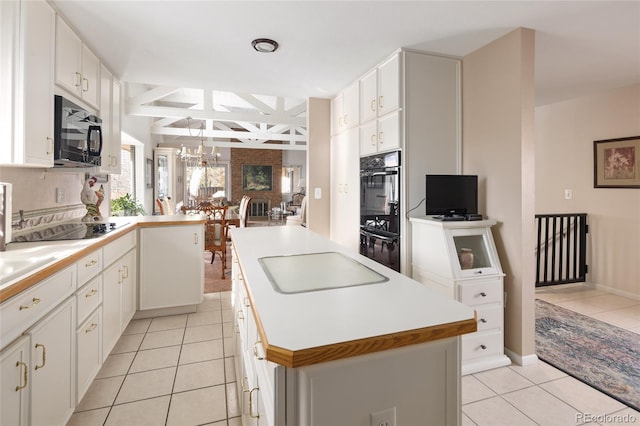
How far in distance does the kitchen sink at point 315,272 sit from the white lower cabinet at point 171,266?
6.09ft

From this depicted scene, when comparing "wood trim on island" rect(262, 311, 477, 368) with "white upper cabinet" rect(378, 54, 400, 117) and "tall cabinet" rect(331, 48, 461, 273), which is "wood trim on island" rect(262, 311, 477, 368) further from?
"white upper cabinet" rect(378, 54, 400, 117)

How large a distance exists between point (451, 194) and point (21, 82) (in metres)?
2.81

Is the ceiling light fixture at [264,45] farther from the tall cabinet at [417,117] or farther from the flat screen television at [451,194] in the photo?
the flat screen television at [451,194]

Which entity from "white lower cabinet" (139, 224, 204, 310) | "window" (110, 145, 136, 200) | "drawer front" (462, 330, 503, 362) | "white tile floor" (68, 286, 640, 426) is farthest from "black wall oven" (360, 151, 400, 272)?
"window" (110, 145, 136, 200)

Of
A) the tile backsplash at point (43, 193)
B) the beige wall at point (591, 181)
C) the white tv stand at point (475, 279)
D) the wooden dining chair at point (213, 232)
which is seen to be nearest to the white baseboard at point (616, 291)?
the beige wall at point (591, 181)

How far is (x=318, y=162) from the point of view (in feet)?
13.6

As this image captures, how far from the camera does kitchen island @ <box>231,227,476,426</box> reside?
79cm

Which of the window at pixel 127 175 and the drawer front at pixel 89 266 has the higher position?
the window at pixel 127 175

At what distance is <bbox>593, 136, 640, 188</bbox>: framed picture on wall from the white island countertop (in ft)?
12.9

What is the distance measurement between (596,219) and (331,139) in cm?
341

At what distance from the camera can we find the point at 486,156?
262cm

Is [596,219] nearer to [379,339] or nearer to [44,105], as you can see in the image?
[379,339]

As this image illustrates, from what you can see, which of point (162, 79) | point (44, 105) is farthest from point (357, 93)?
point (44, 105)

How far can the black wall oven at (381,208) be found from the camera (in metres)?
2.84
